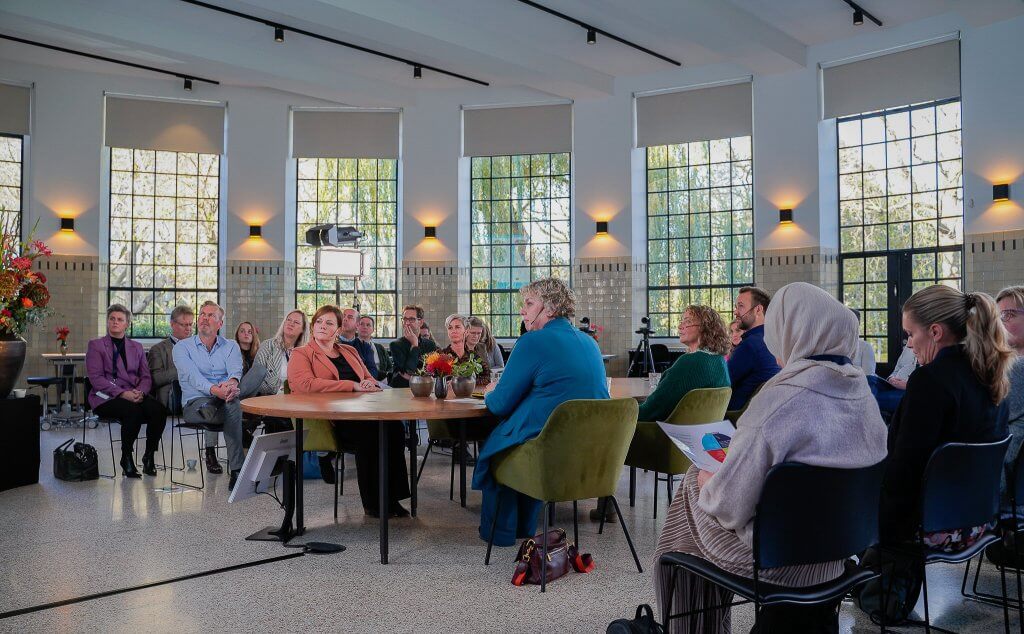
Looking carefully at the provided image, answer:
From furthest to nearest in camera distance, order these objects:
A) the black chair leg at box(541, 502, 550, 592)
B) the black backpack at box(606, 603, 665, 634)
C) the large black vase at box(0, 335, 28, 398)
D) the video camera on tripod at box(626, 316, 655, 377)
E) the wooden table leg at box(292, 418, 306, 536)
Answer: the video camera on tripod at box(626, 316, 655, 377) < the large black vase at box(0, 335, 28, 398) < the wooden table leg at box(292, 418, 306, 536) < the black chair leg at box(541, 502, 550, 592) < the black backpack at box(606, 603, 665, 634)

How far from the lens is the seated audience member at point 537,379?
11.8 feet

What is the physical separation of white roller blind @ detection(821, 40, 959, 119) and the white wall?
Answer: 189 millimetres

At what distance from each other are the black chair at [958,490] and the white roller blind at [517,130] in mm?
10166

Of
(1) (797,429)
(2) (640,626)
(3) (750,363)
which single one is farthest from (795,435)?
(3) (750,363)

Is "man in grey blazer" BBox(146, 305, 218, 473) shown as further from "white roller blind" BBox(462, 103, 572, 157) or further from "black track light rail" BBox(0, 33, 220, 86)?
"white roller blind" BBox(462, 103, 572, 157)

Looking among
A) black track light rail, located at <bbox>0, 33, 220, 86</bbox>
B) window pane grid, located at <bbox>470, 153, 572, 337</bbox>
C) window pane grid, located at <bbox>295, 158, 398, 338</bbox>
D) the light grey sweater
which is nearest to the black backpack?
the light grey sweater

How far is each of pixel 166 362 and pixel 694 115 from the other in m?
8.13

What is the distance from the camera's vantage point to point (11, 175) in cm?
1112

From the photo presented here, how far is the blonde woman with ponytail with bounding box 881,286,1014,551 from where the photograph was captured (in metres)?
2.47

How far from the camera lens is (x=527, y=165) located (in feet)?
40.9

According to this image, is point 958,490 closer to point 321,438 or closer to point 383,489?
point 383,489

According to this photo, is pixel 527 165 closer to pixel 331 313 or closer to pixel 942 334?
pixel 331 313

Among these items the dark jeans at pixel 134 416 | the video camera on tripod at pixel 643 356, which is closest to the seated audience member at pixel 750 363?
the dark jeans at pixel 134 416

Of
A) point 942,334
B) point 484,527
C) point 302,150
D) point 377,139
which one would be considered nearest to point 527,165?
point 377,139
